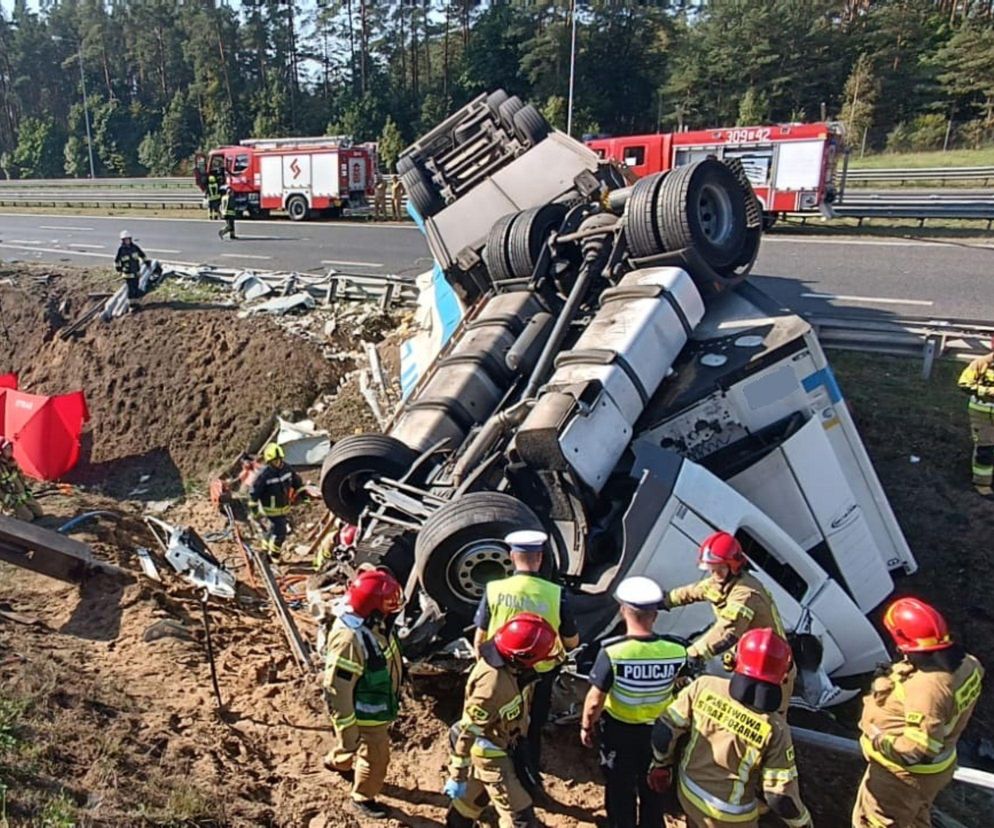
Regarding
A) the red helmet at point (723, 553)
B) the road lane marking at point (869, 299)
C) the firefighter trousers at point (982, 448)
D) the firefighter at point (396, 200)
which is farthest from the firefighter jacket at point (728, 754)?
the firefighter at point (396, 200)

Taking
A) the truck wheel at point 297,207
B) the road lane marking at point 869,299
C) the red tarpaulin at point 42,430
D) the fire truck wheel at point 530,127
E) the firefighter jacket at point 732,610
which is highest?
the fire truck wheel at point 530,127

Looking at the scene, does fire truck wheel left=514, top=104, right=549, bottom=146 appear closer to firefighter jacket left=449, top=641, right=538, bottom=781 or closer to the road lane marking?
the road lane marking

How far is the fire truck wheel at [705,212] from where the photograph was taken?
5352mm

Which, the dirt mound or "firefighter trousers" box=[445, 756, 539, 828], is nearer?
"firefighter trousers" box=[445, 756, 539, 828]

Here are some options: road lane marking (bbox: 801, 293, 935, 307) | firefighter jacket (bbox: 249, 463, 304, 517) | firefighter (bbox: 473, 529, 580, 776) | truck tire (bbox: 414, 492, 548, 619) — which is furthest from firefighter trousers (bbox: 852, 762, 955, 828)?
road lane marking (bbox: 801, 293, 935, 307)

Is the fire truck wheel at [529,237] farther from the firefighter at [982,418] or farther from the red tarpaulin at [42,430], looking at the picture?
the red tarpaulin at [42,430]

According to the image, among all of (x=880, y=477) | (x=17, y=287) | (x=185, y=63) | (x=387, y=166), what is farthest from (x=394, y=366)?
(x=185, y=63)

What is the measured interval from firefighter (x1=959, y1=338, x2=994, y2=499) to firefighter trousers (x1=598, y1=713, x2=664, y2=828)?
13.8 feet

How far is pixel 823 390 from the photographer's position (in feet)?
16.3

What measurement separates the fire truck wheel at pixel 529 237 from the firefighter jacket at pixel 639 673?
140 inches

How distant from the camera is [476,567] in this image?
13.4ft

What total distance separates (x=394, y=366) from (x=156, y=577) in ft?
13.6

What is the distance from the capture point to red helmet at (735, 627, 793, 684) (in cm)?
285

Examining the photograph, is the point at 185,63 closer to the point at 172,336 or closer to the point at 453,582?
the point at 172,336
